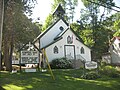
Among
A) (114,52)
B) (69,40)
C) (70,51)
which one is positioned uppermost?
(69,40)

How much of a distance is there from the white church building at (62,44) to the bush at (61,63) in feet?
6.46

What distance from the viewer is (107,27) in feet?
178

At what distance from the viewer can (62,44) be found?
119 feet

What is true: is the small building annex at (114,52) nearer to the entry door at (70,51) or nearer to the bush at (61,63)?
the entry door at (70,51)

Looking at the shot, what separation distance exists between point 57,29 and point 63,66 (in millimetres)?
9075

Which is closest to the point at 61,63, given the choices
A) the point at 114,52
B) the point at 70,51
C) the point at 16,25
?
the point at 70,51

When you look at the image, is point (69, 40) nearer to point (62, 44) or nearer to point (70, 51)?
point (62, 44)

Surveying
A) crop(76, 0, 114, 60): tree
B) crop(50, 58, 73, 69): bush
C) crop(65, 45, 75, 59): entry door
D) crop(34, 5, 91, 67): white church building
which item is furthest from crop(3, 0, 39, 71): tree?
crop(76, 0, 114, 60): tree

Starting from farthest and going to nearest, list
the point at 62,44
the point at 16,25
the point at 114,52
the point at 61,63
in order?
the point at 114,52, the point at 62,44, the point at 61,63, the point at 16,25

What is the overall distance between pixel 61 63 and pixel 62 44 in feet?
14.9

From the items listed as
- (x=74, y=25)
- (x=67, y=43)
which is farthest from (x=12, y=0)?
(x=74, y=25)

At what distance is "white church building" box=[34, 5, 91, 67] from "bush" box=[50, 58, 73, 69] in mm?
1968

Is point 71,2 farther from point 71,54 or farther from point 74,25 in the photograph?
point 71,54

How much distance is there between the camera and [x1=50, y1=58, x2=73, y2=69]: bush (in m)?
31.9
